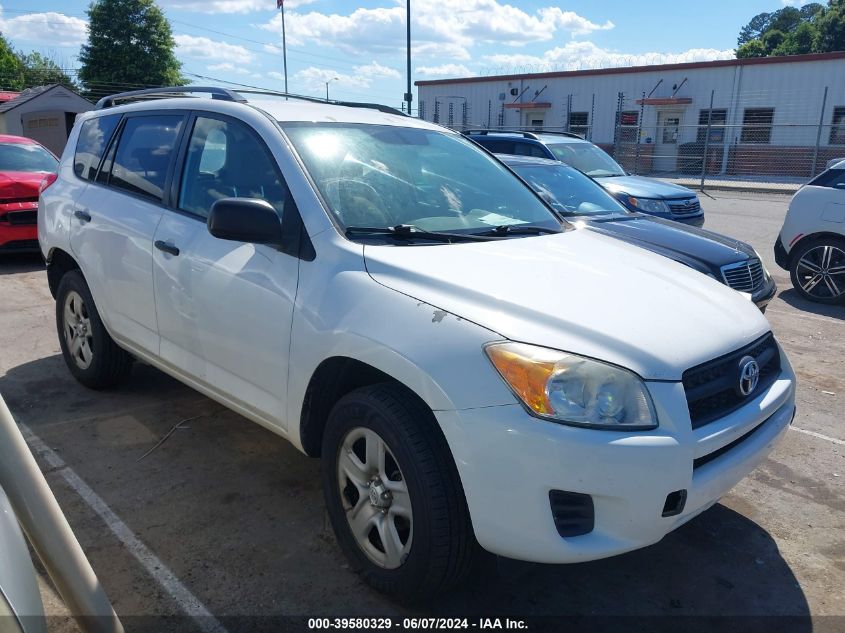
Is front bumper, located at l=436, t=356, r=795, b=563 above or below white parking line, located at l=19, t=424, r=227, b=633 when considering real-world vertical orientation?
above

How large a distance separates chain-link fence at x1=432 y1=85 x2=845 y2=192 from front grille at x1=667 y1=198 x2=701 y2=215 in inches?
545

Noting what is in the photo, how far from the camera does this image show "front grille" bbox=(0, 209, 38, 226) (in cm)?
908

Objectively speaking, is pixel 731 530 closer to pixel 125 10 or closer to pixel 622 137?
pixel 622 137

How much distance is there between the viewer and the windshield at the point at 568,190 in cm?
721

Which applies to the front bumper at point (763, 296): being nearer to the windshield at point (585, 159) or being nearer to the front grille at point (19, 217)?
the windshield at point (585, 159)

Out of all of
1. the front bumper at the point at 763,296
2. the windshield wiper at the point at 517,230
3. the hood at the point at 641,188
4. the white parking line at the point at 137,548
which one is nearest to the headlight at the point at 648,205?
the hood at the point at 641,188

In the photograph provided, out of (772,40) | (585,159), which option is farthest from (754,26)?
(585,159)

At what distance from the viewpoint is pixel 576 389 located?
231 cm

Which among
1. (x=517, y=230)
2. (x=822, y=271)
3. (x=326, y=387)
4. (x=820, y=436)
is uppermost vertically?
(x=517, y=230)

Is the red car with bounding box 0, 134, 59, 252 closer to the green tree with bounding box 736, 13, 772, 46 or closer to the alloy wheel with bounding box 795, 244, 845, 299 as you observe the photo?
the alloy wheel with bounding box 795, 244, 845, 299

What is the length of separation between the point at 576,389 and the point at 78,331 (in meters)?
3.84

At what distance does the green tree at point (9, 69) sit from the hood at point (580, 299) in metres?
66.9

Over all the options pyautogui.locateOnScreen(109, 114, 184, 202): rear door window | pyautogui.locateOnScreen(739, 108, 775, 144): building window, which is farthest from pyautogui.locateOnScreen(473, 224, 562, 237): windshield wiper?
pyautogui.locateOnScreen(739, 108, 775, 144): building window

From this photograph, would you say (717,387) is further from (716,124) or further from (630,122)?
(630,122)
